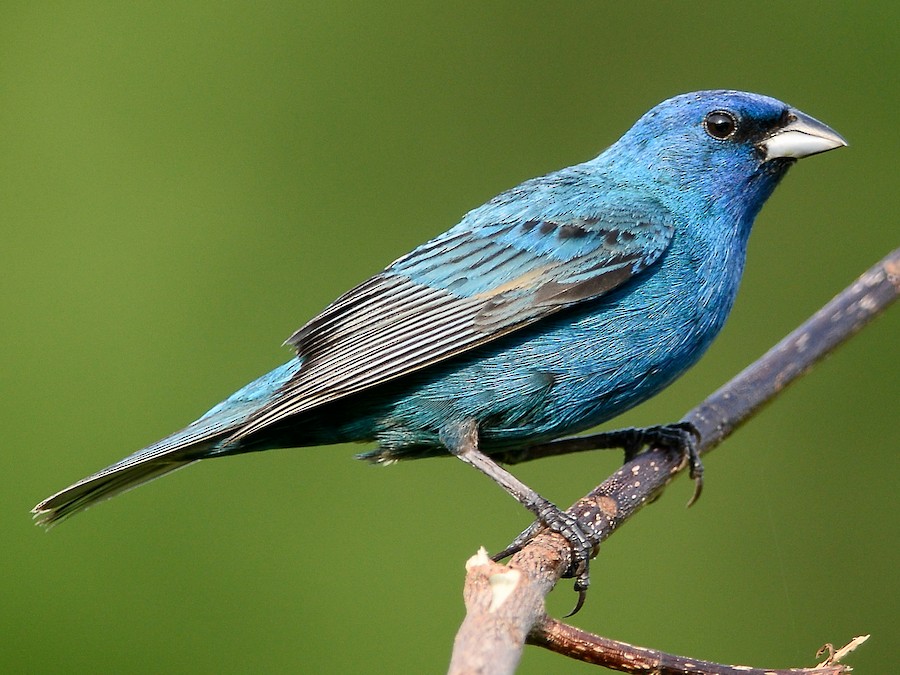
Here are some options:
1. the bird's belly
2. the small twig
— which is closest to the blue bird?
the bird's belly

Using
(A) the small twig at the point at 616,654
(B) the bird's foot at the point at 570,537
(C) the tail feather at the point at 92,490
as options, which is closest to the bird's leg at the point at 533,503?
(B) the bird's foot at the point at 570,537

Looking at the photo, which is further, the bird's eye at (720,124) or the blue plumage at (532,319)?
the bird's eye at (720,124)

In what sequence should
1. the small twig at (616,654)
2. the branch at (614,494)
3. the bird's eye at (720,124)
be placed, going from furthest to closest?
the bird's eye at (720,124) → the small twig at (616,654) → the branch at (614,494)

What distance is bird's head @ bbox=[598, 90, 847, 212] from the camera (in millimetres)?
4285

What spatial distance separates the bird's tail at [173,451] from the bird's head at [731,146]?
5.10 ft

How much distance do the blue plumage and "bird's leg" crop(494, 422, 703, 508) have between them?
305 millimetres

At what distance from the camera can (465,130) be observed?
6719 millimetres

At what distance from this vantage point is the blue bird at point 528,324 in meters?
3.94

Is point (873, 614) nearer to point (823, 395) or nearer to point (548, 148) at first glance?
point (823, 395)

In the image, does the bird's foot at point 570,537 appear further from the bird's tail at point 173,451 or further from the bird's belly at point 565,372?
the bird's tail at point 173,451

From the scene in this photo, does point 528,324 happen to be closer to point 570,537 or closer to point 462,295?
point 462,295

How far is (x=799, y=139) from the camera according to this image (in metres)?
4.28

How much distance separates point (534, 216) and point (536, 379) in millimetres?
660

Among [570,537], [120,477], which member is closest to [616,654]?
[570,537]
